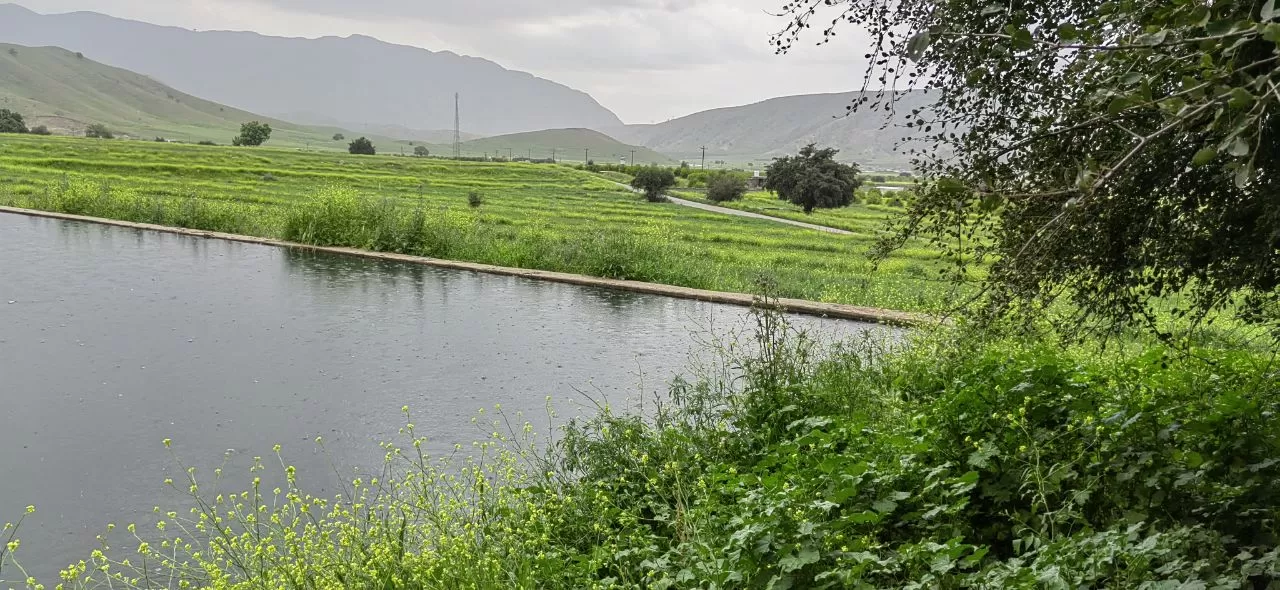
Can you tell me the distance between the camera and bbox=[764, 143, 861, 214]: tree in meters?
39.6

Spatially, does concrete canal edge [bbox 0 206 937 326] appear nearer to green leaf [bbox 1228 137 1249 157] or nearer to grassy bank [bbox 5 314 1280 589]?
grassy bank [bbox 5 314 1280 589]

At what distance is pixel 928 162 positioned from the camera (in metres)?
4.26

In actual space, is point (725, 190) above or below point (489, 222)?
above

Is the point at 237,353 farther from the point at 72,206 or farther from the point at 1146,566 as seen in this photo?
the point at 72,206

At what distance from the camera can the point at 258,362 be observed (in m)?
8.30

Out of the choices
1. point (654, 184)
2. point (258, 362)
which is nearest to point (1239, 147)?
point (258, 362)

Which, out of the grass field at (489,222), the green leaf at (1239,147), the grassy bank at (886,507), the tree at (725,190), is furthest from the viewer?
the tree at (725,190)

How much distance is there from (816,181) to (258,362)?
33.7 m

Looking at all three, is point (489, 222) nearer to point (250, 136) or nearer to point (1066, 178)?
point (1066, 178)

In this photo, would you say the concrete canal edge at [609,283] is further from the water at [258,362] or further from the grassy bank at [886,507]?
the grassy bank at [886,507]

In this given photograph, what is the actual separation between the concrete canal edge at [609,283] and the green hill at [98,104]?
110 metres

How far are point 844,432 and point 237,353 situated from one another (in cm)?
631

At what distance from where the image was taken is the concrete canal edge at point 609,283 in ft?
37.5

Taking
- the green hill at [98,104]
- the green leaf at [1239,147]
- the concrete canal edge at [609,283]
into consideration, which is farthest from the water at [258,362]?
the green hill at [98,104]
